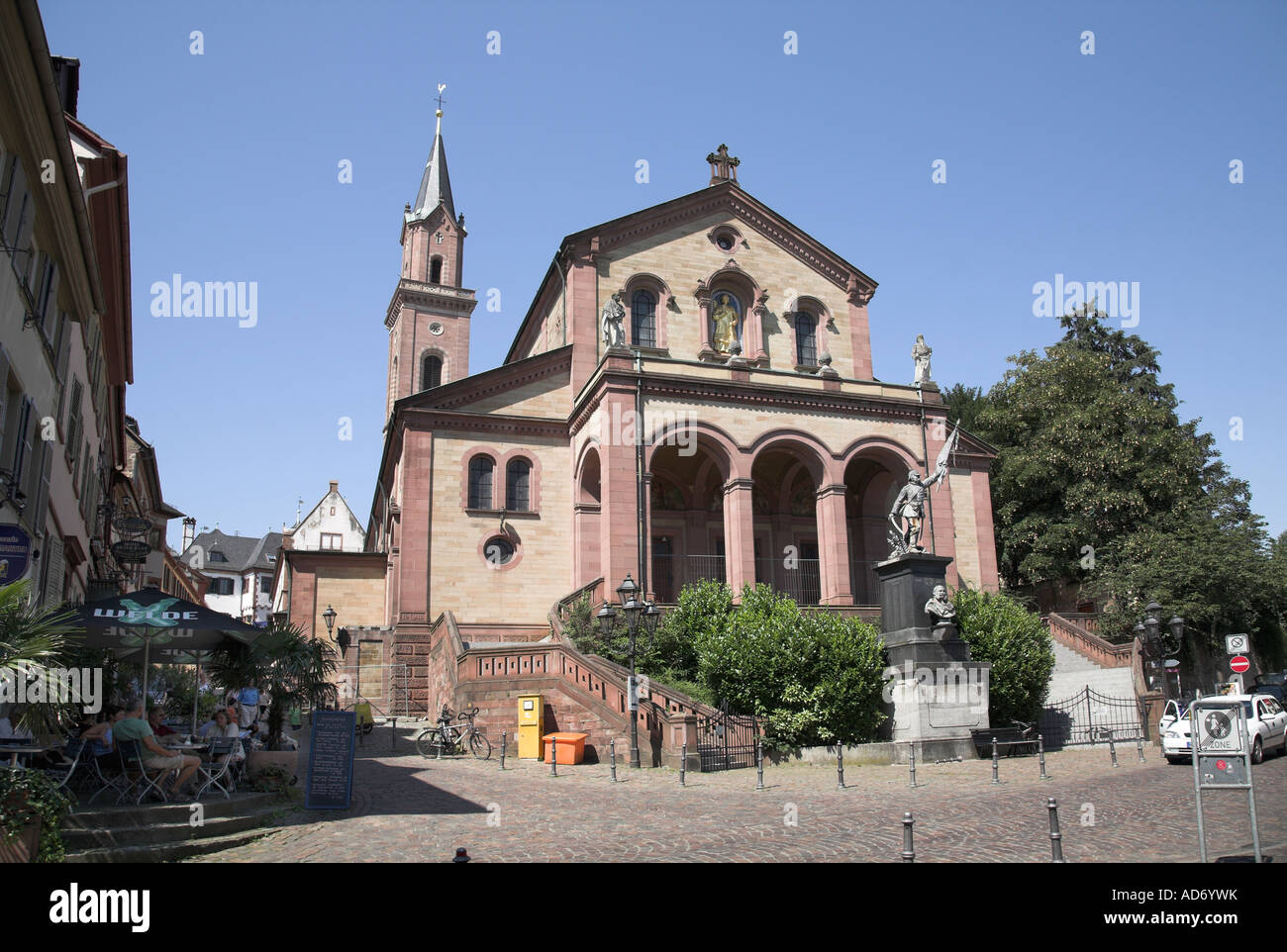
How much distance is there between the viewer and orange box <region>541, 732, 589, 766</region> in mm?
20078

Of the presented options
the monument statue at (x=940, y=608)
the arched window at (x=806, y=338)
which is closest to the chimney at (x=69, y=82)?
the monument statue at (x=940, y=608)

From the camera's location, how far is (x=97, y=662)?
43.3 ft

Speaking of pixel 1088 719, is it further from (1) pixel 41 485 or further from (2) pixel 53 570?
(1) pixel 41 485

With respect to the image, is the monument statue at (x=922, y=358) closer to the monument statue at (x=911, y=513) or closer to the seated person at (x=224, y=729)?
the monument statue at (x=911, y=513)

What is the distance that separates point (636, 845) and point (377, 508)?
3899 centimetres

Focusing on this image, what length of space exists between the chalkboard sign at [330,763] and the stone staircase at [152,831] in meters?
1.17

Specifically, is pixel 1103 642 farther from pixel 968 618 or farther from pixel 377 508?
pixel 377 508

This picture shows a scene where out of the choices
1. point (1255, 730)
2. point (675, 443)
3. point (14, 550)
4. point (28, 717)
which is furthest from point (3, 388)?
point (1255, 730)

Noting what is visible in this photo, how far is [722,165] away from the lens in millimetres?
37188

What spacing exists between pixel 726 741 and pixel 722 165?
25149 mm

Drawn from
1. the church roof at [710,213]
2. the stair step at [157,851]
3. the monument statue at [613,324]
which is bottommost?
the stair step at [157,851]

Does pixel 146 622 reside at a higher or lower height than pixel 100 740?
higher

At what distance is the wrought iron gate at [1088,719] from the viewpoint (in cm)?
2639
